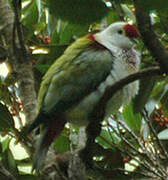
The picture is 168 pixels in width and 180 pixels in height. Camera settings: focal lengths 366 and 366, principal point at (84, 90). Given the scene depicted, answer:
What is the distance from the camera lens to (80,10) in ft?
2.19

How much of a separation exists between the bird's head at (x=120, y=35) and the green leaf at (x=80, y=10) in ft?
4.61

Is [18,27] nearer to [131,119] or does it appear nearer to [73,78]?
[73,78]

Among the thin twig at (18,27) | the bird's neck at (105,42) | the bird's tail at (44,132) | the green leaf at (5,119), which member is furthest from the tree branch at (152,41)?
the green leaf at (5,119)

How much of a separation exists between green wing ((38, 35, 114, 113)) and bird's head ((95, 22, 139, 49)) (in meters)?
0.26

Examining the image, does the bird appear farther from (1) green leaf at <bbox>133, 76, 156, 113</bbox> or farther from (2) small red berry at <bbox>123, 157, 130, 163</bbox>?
(2) small red berry at <bbox>123, 157, 130, 163</bbox>

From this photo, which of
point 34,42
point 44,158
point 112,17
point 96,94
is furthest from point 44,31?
point 44,158

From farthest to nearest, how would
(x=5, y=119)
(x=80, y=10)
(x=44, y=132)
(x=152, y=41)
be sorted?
(x=5, y=119), (x=44, y=132), (x=152, y=41), (x=80, y=10)

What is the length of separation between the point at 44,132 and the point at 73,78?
0.29 metres

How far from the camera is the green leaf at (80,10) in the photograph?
2.14 ft

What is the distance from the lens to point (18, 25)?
1.55 m

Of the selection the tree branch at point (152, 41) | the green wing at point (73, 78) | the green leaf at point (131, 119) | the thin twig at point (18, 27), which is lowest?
the green leaf at point (131, 119)

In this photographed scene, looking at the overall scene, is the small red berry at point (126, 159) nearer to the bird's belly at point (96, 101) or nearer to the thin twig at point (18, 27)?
the bird's belly at point (96, 101)

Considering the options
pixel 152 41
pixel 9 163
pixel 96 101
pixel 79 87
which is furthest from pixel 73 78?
pixel 152 41

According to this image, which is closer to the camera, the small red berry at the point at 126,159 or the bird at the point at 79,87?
the bird at the point at 79,87
